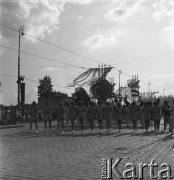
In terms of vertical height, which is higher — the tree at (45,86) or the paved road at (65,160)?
the tree at (45,86)

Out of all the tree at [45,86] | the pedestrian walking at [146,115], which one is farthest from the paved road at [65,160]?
the tree at [45,86]

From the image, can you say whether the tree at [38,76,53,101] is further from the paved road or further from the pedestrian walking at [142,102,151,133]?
the paved road

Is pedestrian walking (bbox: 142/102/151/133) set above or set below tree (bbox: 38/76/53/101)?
below

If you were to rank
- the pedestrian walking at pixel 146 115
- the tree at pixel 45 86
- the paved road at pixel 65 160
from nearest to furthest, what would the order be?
1. the paved road at pixel 65 160
2. the pedestrian walking at pixel 146 115
3. the tree at pixel 45 86

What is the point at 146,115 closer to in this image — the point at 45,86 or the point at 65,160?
the point at 65,160

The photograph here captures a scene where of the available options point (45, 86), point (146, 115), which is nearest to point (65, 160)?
point (146, 115)

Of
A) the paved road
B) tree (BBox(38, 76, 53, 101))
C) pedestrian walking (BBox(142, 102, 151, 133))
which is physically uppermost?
tree (BBox(38, 76, 53, 101))

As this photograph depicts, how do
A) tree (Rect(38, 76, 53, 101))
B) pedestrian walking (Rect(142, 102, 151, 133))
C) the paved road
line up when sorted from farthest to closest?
tree (Rect(38, 76, 53, 101)) < pedestrian walking (Rect(142, 102, 151, 133)) < the paved road

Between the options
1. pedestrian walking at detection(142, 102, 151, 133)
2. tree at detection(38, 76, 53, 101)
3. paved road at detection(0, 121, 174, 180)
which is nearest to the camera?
paved road at detection(0, 121, 174, 180)

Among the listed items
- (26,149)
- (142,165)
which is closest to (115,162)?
(142,165)

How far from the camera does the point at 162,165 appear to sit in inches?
323

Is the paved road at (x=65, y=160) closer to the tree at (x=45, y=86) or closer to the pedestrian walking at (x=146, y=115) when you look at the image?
the pedestrian walking at (x=146, y=115)

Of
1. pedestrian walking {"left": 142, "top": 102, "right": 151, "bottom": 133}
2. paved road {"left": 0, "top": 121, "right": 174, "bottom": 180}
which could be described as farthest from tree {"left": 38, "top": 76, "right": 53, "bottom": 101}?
paved road {"left": 0, "top": 121, "right": 174, "bottom": 180}

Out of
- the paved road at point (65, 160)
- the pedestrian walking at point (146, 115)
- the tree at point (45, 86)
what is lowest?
the paved road at point (65, 160)
